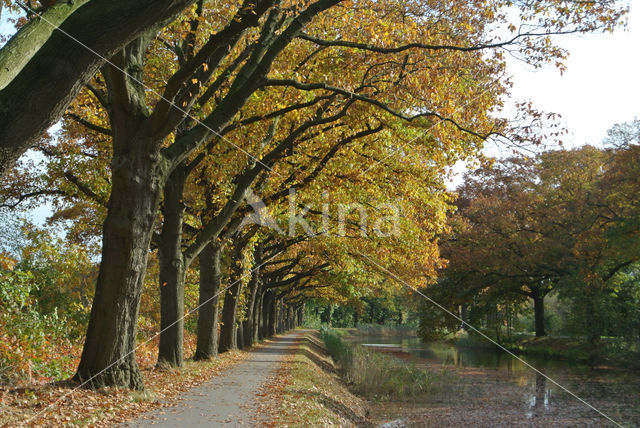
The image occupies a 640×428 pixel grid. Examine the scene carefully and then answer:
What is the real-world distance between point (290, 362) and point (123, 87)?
1318cm

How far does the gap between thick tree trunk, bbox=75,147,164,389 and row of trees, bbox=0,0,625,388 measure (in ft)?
0.07

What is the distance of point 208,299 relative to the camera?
638 inches

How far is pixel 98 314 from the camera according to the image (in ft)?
27.2

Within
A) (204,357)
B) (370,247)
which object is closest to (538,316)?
(370,247)

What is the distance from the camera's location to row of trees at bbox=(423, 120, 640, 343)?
26.0m

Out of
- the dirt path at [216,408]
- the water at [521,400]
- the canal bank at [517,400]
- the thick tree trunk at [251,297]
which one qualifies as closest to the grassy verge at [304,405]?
the dirt path at [216,408]

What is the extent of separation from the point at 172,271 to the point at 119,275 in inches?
156

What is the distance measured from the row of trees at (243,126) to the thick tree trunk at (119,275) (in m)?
0.02

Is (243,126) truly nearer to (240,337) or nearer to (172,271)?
(172,271)

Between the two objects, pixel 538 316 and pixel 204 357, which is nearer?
pixel 204 357

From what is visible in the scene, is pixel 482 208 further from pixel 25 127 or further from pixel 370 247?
pixel 25 127

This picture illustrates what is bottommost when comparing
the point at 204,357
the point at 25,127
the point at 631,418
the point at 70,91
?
the point at 631,418

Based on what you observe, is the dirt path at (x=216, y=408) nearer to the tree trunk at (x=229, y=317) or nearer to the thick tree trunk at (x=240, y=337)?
the tree trunk at (x=229, y=317)

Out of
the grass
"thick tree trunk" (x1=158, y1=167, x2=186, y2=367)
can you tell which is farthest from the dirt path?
the grass
